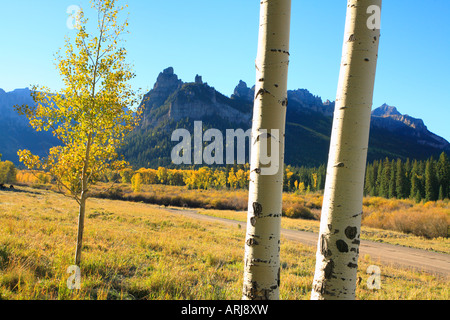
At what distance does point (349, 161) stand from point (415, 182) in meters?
85.2

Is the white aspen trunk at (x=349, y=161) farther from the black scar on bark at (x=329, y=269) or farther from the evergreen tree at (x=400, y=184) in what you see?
the evergreen tree at (x=400, y=184)

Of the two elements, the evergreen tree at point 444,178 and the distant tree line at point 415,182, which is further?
the evergreen tree at point 444,178

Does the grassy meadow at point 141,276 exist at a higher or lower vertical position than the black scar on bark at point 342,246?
lower

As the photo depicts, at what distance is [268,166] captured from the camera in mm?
2549

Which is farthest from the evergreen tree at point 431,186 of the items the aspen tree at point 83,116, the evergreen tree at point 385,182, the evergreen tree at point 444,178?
the aspen tree at point 83,116

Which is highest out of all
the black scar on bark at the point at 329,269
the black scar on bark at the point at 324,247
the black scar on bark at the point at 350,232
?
the black scar on bark at the point at 350,232

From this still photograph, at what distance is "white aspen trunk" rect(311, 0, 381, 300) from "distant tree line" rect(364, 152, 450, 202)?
249ft

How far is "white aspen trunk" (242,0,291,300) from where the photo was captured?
99.9 inches

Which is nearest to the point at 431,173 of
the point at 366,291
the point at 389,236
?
the point at 389,236

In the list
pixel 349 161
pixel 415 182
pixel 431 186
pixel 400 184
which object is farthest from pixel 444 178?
pixel 349 161

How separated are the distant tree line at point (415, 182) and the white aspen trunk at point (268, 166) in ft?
249

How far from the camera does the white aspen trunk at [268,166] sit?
254 cm

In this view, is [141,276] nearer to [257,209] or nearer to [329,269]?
[257,209]

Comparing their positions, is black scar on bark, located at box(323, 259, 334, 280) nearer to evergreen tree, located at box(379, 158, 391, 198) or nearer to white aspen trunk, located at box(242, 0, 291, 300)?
white aspen trunk, located at box(242, 0, 291, 300)
